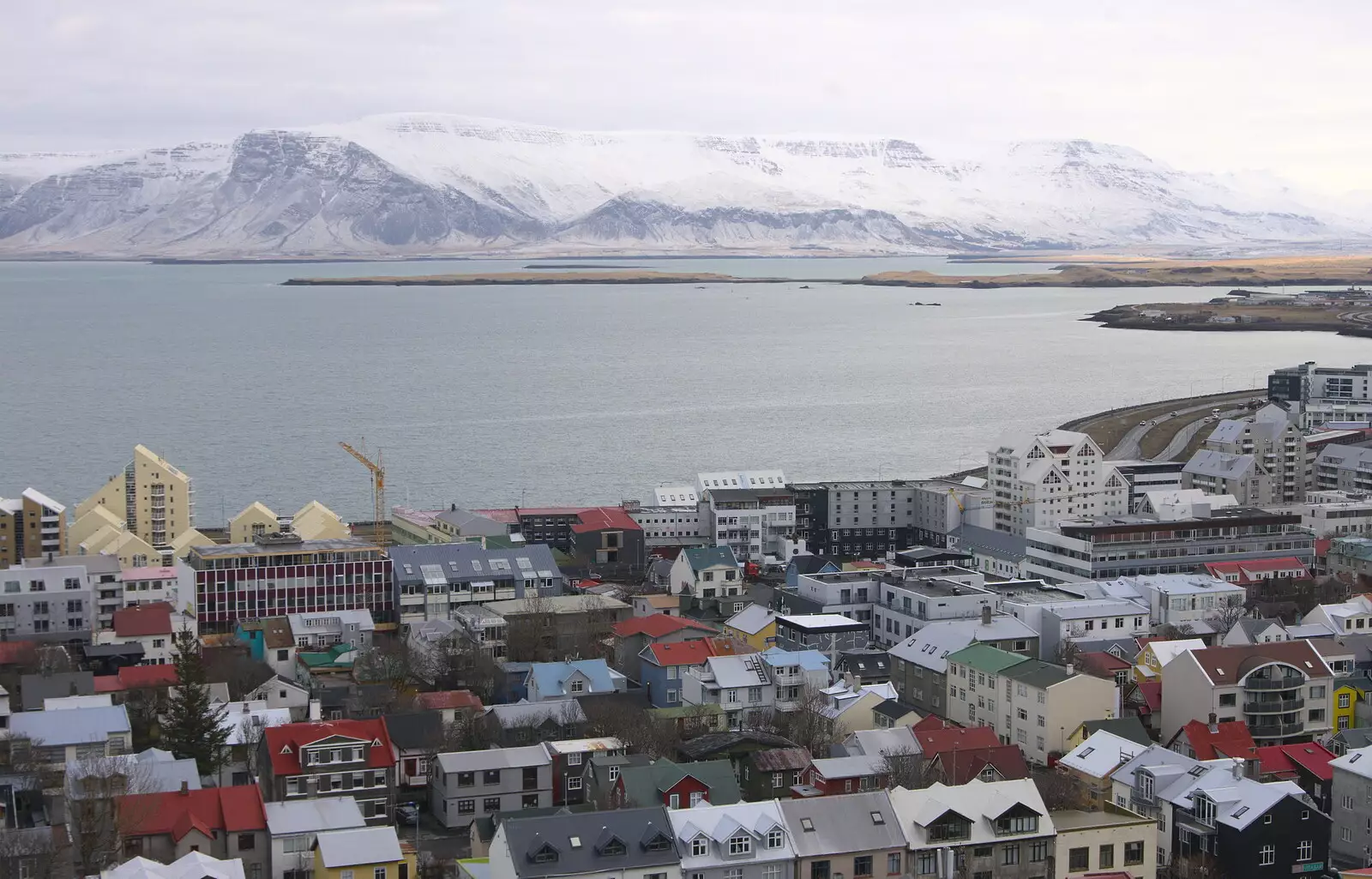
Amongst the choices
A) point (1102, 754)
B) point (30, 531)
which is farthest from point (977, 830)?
point (30, 531)

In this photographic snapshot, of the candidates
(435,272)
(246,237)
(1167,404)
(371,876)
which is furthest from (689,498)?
(246,237)

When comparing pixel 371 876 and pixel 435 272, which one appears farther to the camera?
pixel 435 272

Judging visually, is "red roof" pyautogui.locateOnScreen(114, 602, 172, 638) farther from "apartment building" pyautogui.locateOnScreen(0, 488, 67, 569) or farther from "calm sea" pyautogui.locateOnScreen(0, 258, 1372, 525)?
"calm sea" pyautogui.locateOnScreen(0, 258, 1372, 525)

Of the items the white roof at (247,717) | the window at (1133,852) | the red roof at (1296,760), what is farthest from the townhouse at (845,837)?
the white roof at (247,717)

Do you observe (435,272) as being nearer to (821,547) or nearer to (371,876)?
(821,547)

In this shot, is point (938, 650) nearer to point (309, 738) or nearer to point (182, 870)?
point (309, 738)
